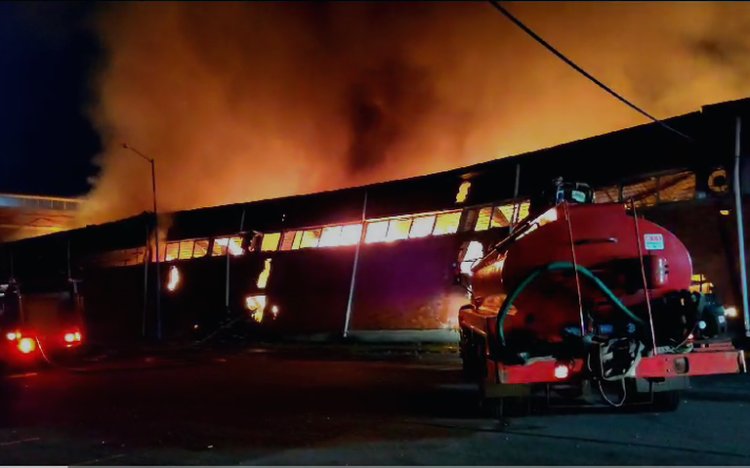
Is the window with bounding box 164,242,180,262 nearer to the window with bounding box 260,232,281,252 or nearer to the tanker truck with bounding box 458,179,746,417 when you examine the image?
the window with bounding box 260,232,281,252

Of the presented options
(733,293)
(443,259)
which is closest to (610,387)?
(733,293)

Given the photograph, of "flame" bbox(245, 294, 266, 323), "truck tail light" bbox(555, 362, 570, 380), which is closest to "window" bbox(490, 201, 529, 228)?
"flame" bbox(245, 294, 266, 323)

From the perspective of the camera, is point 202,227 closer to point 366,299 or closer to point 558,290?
point 366,299

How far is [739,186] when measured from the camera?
14922mm

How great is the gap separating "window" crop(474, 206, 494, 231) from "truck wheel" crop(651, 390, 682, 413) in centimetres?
1244

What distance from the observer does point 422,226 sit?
73.2 ft

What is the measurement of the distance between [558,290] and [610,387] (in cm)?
302

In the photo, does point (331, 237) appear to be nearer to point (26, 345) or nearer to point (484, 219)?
point (484, 219)

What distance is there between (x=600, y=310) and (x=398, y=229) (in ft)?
51.6

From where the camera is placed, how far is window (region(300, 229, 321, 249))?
25203 mm

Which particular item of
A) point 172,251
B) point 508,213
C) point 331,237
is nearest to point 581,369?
point 508,213

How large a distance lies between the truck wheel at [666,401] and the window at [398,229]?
14655 millimetres

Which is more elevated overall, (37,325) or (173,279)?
(173,279)

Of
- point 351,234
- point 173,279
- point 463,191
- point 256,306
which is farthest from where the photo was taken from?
point 173,279
